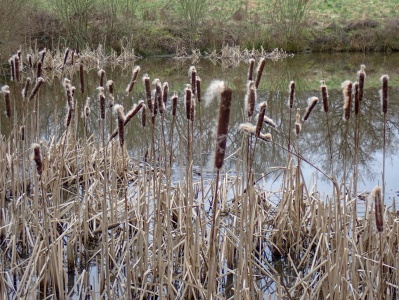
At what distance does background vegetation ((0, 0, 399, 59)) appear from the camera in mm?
20234

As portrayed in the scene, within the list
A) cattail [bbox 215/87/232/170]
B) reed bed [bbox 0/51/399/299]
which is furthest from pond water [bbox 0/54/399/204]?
cattail [bbox 215/87/232/170]

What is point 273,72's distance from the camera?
53.0 feet

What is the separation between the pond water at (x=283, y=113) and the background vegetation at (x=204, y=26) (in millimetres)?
1393

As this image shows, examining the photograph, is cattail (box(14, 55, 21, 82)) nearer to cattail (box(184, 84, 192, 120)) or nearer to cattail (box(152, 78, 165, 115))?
cattail (box(152, 78, 165, 115))

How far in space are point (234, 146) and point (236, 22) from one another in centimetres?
1828

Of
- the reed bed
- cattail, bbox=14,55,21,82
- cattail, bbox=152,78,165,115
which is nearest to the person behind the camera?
the reed bed

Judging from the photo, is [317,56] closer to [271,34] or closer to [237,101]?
[271,34]

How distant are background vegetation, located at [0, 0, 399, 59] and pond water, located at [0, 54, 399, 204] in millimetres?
1393

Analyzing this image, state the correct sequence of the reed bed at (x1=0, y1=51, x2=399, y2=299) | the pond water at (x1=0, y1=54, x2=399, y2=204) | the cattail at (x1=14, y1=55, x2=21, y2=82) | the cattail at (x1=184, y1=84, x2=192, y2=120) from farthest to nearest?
the pond water at (x1=0, y1=54, x2=399, y2=204), the cattail at (x1=14, y1=55, x2=21, y2=82), the reed bed at (x1=0, y1=51, x2=399, y2=299), the cattail at (x1=184, y1=84, x2=192, y2=120)

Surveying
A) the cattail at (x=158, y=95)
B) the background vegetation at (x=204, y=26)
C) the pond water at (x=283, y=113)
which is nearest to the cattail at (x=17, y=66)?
the pond water at (x=283, y=113)

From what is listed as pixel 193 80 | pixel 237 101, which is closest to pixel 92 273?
pixel 193 80

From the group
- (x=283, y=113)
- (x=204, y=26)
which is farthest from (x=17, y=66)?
(x=204, y=26)

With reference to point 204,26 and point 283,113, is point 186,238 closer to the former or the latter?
point 283,113

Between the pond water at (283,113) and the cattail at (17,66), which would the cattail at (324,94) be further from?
the cattail at (17,66)
